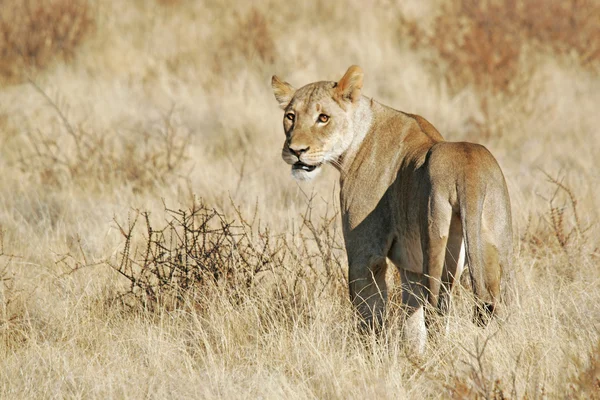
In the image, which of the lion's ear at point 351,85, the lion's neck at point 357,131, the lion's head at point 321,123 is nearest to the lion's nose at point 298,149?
the lion's head at point 321,123

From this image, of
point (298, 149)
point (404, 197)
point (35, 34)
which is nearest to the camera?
point (404, 197)

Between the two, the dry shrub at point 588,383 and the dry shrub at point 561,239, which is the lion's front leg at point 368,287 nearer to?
the dry shrub at point 588,383

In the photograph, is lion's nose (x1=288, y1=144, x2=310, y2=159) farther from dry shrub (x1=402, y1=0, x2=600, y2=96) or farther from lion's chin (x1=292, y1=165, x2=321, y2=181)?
dry shrub (x1=402, y1=0, x2=600, y2=96)

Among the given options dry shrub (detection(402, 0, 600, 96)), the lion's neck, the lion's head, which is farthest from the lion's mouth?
dry shrub (detection(402, 0, 600, 96))

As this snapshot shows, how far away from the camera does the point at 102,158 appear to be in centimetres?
785

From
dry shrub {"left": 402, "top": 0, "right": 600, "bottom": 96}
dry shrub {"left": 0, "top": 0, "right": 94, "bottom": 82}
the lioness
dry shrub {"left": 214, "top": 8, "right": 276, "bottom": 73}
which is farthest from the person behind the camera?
dry shrub {"left": 214, "top": 8, "right": 276, "bottom": 73}

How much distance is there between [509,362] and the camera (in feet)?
12.2

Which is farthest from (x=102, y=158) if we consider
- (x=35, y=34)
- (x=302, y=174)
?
(x=35, y=34)

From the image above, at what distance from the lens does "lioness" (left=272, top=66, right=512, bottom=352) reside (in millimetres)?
3695

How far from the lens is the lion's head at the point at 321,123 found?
460cm

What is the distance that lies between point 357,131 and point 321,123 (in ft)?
0.64

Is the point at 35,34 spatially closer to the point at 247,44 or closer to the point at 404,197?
the point at 247,44

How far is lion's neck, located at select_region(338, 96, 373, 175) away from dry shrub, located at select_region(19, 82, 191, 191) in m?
3.01

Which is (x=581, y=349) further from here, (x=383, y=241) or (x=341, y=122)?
(x=341, y=122)
